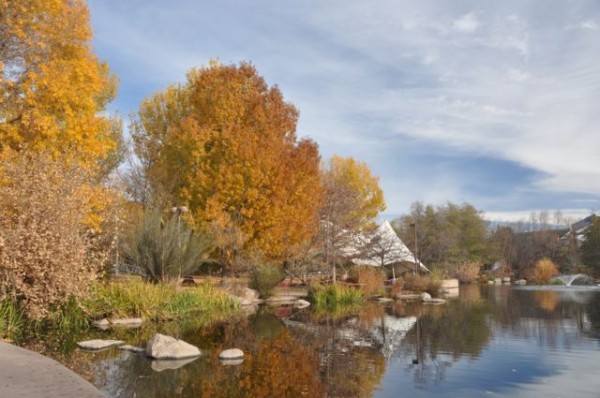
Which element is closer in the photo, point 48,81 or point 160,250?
point 48,81

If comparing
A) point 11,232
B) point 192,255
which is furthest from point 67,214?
point 192,255

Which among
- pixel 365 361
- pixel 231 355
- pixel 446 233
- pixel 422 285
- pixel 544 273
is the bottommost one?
pixel 365 361

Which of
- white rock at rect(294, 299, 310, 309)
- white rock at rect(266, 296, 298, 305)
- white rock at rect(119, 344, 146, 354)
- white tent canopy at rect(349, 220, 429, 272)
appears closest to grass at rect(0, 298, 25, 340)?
white rock at rect(119, 344, 146, 354)

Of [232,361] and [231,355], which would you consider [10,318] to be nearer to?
[231,355]

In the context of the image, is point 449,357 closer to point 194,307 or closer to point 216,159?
point 194,307

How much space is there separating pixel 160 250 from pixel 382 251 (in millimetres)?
22591

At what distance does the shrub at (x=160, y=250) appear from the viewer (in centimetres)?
1981

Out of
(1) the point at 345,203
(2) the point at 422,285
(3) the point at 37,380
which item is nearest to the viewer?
(3) the point at 37,380

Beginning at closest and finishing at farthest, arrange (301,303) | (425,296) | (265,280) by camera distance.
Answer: (301,303) < (265,280) < (425,296)

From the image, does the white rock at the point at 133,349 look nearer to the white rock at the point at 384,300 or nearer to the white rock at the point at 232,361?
the white rock at the point at 232,361

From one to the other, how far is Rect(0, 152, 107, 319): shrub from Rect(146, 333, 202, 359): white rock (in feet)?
10.2

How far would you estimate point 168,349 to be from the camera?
1043 centimetres

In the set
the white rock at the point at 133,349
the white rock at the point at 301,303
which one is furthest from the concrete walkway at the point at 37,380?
the white rock at the point at 301,303

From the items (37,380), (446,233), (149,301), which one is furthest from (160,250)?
(446,233)
